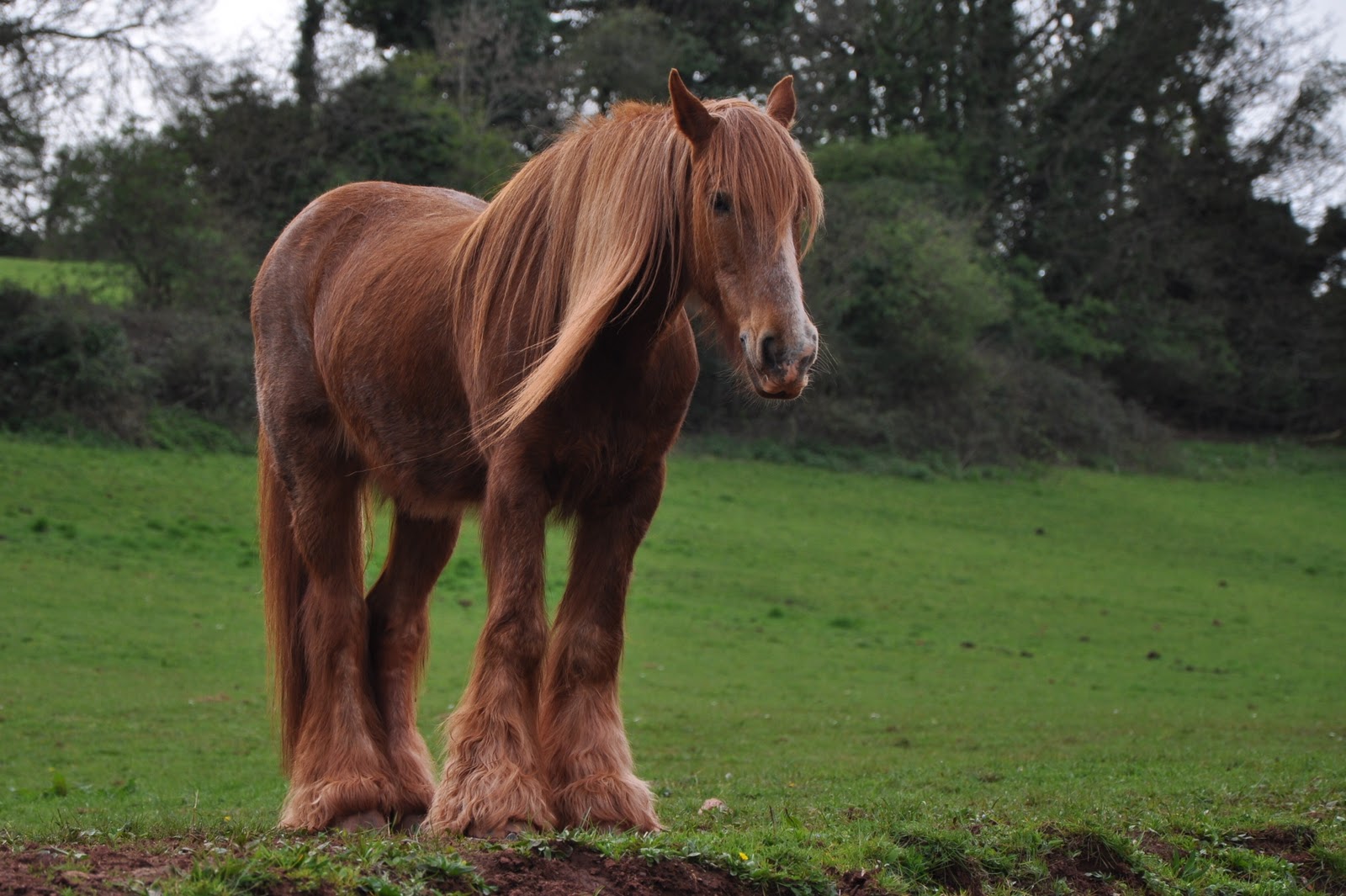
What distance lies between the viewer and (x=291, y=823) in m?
5.50

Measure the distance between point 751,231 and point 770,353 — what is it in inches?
19.6

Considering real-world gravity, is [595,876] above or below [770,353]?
below

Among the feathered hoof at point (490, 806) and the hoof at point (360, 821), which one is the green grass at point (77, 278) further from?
the feathered hoof at point (490, 806)

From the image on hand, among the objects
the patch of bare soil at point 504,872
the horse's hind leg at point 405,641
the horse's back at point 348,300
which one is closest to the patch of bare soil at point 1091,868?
the patch of bare soil at point 504,872

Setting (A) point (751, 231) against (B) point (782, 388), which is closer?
(B) point (782, 388)

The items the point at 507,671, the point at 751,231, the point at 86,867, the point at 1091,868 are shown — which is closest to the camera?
the point at 86,867

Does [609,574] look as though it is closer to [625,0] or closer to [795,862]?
[795,862]

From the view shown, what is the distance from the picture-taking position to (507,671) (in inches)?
189

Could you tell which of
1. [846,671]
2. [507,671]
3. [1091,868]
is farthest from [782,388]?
[846,671]

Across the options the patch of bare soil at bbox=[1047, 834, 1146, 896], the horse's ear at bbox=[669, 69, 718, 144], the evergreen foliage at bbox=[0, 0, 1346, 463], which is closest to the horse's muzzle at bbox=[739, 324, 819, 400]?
the horse's ear at bbox=[669, 69, 718, 144]

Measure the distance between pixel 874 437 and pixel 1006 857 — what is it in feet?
94.4

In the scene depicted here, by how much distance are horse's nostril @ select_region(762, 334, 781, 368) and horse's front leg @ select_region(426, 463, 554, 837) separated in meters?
1.05

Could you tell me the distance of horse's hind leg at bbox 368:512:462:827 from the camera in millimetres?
5801

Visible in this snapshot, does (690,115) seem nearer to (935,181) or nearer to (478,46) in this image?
(478,46)
